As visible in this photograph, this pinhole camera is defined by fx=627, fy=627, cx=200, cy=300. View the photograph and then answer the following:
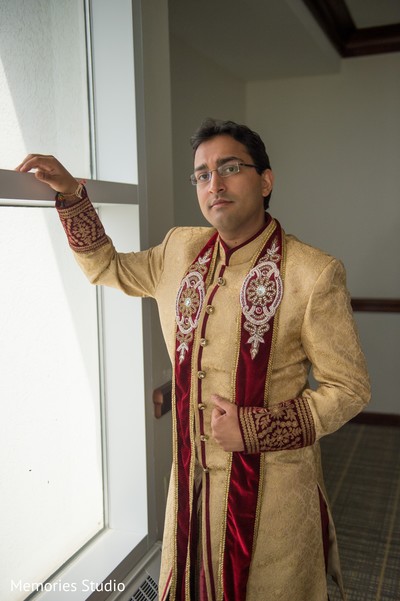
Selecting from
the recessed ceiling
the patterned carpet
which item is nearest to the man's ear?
the patterned carpet

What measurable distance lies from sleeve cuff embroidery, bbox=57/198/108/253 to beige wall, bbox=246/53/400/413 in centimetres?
307

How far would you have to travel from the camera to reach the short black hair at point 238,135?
153 centimetres

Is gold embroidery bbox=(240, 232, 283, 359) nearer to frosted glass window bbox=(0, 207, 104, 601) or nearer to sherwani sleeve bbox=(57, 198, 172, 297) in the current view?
sherwani sleeve bbox=(57, 198, 172, 297)

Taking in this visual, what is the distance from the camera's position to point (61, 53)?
1.88m

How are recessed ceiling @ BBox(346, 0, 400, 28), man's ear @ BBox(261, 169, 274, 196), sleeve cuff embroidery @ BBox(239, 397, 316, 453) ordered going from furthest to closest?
recessed ceiling @ BBox(346, 0, 400, 28)
man's ear @ BBox(261, 169, 274, 196)
sleeve cuff embroidery @ BBox(239, 397, 316, 453)

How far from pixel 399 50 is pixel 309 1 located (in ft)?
4.01

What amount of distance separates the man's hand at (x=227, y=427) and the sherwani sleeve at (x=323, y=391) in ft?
0.05

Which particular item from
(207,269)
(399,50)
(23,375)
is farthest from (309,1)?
(23,375)

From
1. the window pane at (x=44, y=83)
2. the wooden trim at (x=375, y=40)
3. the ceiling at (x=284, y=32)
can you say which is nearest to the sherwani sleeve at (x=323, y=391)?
the window pane at (x=44, y=83)

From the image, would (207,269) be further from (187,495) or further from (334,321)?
(187,495)

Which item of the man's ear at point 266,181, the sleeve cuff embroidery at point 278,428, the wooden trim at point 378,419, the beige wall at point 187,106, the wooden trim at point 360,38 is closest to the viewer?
the sleeve cuff embroidery at point 278,428

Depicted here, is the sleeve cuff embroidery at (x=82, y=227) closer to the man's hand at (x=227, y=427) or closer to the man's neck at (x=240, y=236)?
the man's neck at (x=240, y=236)

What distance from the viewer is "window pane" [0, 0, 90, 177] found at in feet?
5.40

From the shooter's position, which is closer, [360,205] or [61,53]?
[61,53]
